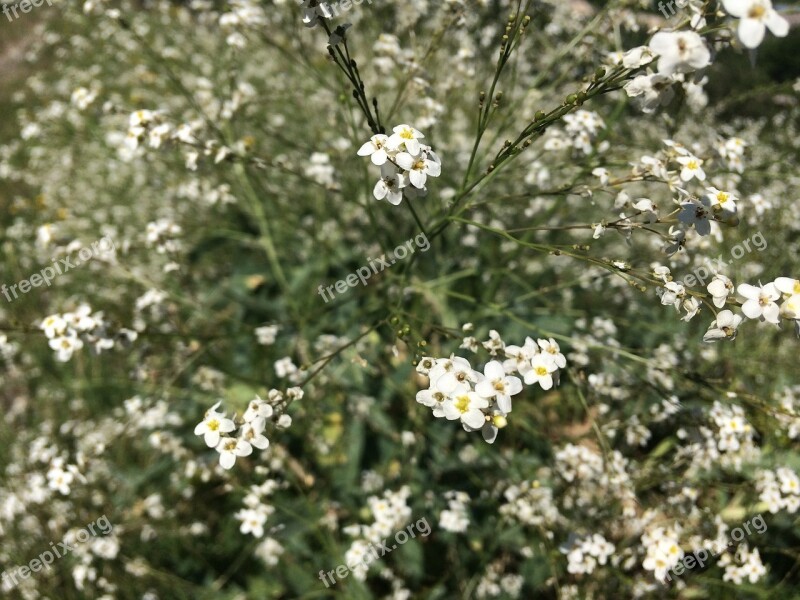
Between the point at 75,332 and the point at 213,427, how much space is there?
1063mm

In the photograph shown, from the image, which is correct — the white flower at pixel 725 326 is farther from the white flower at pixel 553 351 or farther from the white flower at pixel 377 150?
the white flower at pixel 377 150

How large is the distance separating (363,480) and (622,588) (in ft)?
5.45

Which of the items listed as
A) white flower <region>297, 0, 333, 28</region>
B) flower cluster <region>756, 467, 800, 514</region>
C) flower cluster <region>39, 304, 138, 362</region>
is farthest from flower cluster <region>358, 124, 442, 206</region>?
flower cluster <region>756, 467, 800, 514</region>

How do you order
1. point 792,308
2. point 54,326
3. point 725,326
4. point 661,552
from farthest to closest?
point 54,326
point 661,552
point 725,326
point 792,308

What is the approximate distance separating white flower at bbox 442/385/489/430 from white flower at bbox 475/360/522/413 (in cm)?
3

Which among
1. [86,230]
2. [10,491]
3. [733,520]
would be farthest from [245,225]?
[733,520]

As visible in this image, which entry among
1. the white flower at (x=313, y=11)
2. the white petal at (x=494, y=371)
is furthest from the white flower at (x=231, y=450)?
the white flower at (x=313, y=11)

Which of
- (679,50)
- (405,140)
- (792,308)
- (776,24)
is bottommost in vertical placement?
(792,308)

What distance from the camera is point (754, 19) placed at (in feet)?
4.44

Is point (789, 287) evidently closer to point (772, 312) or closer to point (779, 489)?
point (772, 312)

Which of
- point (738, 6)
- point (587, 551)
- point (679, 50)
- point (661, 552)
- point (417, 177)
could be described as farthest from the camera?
point (587, 551)

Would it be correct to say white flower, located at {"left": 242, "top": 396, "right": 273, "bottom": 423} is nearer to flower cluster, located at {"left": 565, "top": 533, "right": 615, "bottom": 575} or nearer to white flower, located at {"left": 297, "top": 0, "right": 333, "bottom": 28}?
white flower, located at {"left": 297, "top": 0, "right": 333, "bottom": 28}

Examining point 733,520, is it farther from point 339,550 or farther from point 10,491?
→ point 10,491

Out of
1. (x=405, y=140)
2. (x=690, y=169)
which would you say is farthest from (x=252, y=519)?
(x=690, y=169)
